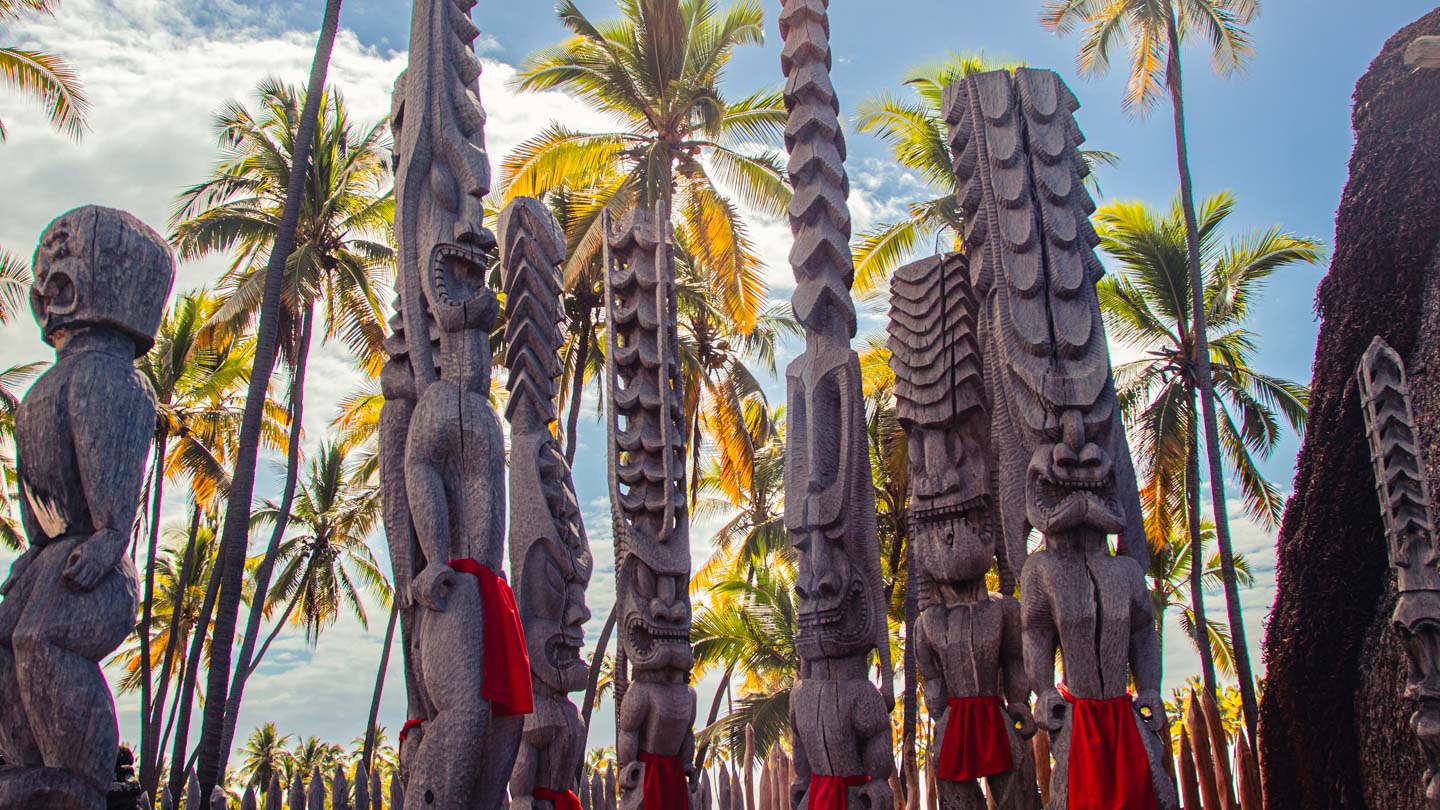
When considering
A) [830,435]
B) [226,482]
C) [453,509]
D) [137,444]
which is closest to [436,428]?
[453,509]

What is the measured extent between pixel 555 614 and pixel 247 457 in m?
8.75

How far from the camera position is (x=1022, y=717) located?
18.9 feet

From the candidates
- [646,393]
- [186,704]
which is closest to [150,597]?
[186,704]

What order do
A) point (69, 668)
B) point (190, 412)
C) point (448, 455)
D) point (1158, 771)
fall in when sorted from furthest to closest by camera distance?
1. point (190, 412)
2. point (1158, 771)
3. point (448, 455)
4. point (69, 668)

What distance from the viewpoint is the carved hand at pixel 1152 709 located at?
14.2 ft

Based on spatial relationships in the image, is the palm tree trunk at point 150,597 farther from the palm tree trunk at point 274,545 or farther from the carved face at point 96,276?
the carved face at point 96,276

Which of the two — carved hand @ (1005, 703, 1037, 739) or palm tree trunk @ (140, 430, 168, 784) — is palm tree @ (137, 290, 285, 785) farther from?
carved hand @ (1005, 703, 1037, 739)

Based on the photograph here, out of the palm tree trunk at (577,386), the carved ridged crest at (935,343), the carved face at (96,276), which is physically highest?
the palm tree trunk at (577,386)

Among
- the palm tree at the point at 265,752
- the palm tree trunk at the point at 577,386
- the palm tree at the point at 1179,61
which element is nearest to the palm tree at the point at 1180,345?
the palm tree at the point at 1179,61

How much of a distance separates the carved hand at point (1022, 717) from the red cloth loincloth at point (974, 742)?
0.20 ft

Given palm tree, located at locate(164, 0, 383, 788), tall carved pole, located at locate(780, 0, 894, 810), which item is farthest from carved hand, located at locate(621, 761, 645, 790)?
palm tree, located at locate(164, 0, 383, 788)

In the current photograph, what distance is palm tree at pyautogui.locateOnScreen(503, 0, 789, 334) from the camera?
1962 cm

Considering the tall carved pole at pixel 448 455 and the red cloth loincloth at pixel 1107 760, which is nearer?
the tall carved pole at pixel 448 455

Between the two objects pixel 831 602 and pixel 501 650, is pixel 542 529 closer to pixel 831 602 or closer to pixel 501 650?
pixel 831 602
